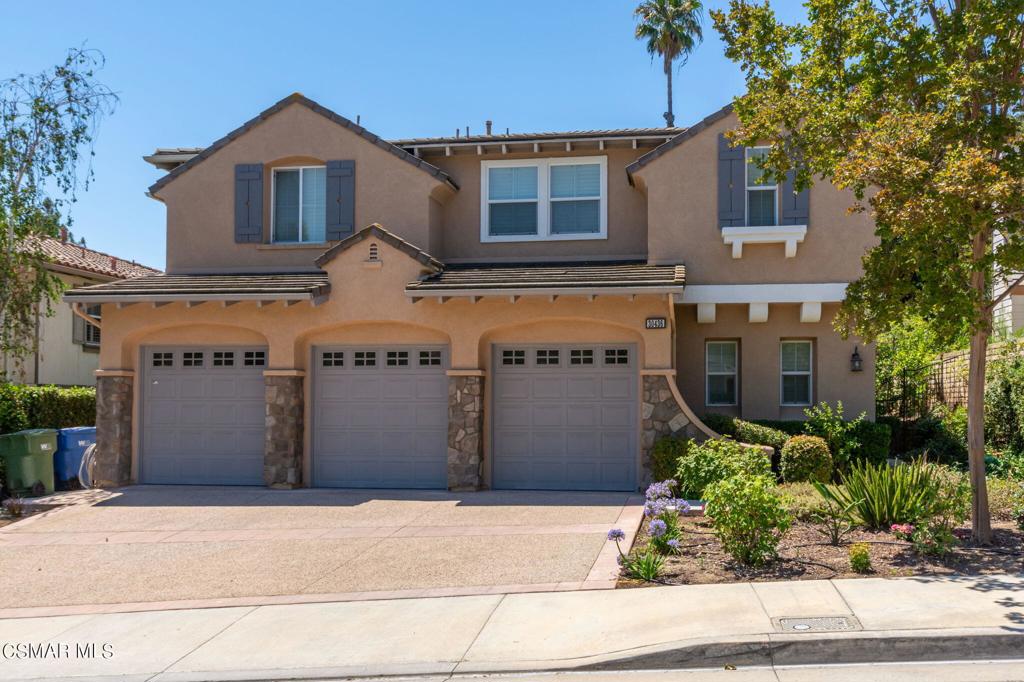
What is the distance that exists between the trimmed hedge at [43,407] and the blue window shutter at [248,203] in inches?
187

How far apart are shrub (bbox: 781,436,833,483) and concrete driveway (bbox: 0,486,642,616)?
2.24m

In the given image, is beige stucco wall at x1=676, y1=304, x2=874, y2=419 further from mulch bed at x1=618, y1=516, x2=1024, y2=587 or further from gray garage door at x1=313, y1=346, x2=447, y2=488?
mulch bed at x1=618, y1=516, x2=1024, y2=587

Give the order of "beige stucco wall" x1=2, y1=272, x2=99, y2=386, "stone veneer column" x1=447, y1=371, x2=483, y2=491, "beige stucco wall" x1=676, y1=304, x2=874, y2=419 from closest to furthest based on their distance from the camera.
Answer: "stone veneer column" x1=447, y1=371, x2=483, y2=491
"beige stucco wall" x1=676, y1=304, x2=874, y2=419
"beige stucco wall" x1=2, y1=272, x2=99, y2=386

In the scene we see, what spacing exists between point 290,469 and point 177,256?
198 inches

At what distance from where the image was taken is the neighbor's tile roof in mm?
14930

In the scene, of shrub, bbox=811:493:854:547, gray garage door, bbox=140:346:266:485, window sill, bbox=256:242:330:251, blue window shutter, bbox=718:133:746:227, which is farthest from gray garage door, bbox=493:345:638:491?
shrub, bbox=811:493:854:547

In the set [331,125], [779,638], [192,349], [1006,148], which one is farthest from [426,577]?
[331,125]

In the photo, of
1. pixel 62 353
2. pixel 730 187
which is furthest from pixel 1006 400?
pixel 62 353

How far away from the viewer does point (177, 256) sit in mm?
18312

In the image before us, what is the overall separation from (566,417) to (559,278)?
2.33 metres

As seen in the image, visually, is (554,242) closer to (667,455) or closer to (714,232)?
(714,232)

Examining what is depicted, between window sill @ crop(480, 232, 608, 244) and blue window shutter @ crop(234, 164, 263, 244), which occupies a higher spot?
blue window shutter @ crop(234, 164, 263, 244)

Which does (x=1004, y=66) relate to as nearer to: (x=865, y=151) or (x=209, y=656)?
(x=865, y=151)

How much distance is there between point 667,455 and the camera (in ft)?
48.2
